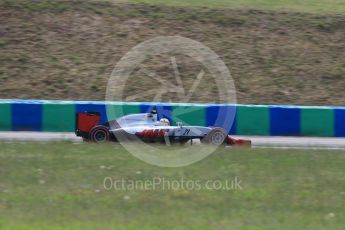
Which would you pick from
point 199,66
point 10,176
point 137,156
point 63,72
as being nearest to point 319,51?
point 199,66

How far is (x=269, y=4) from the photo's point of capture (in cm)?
2695

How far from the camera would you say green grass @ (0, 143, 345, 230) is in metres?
7.71

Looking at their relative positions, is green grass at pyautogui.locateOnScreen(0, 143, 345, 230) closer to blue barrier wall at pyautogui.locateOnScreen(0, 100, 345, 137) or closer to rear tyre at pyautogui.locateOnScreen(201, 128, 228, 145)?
rear tyre at pyautogui.locateOnScreen(201, 128, 228, 145)

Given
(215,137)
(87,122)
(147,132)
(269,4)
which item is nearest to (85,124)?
(87,122)

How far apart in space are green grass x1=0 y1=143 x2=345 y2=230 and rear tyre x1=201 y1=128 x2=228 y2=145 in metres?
2.17

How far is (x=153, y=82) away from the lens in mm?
20781

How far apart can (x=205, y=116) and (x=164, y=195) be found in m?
8.54

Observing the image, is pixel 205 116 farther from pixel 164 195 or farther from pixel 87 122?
pixel 164 195

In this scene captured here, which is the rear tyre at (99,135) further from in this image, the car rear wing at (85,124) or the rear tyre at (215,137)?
the rear tyre at (215,137)

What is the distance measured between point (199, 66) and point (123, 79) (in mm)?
2401

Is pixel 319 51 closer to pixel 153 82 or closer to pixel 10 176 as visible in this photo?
pixel 153 82

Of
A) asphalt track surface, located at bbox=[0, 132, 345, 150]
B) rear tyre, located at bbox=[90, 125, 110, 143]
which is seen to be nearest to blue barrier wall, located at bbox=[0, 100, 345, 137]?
asphalt track surface, located at bbox=[0, 132, 345, 150]

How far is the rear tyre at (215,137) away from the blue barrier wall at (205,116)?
2.49 meters

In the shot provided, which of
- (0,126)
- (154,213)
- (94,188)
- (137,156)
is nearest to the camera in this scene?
(154,213)
